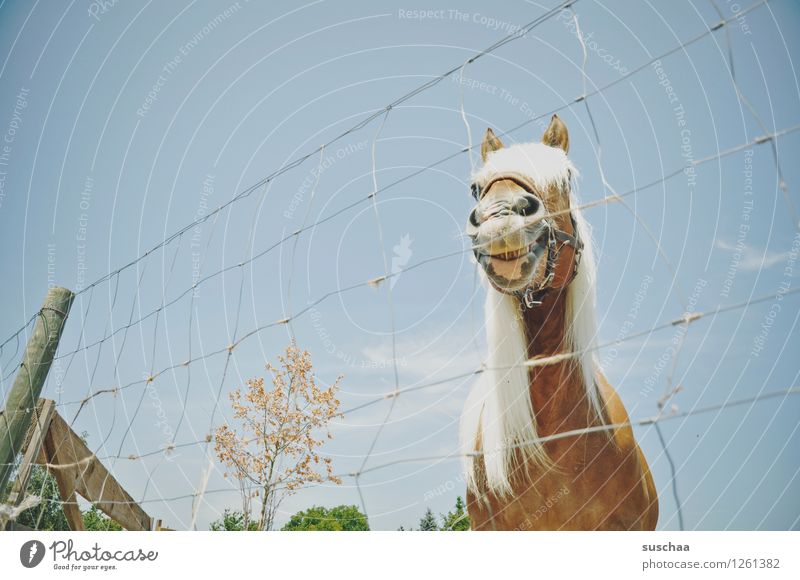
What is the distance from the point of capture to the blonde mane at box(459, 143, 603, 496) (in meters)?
1.51

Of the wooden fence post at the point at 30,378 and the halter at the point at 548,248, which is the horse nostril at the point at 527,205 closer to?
the halter at the point at 548,248

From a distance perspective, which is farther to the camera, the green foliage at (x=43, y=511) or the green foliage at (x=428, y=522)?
the green foliage at (x=428, y=522)

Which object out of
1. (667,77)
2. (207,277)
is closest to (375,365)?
(207,277)

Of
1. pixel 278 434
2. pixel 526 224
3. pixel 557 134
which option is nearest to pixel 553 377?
pixel 526 224

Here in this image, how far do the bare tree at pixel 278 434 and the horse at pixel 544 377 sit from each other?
810mm

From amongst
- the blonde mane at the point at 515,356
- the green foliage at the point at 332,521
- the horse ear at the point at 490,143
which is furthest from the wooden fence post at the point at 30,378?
the horse ear at the point at 490,143

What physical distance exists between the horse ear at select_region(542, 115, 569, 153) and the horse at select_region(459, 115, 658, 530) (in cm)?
19

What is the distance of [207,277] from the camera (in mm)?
2512

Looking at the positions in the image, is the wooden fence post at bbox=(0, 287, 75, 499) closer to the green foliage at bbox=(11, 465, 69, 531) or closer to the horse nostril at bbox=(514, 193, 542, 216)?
the green foliage at bbox=(11, 465, 69, 531)

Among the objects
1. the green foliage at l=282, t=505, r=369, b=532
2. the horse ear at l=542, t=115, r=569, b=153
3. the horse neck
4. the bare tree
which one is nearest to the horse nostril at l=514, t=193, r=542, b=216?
the horse neck

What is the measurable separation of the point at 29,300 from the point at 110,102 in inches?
38.3

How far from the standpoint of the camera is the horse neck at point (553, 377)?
1.49 meters

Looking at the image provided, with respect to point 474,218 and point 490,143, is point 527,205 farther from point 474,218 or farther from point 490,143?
point 490,143
